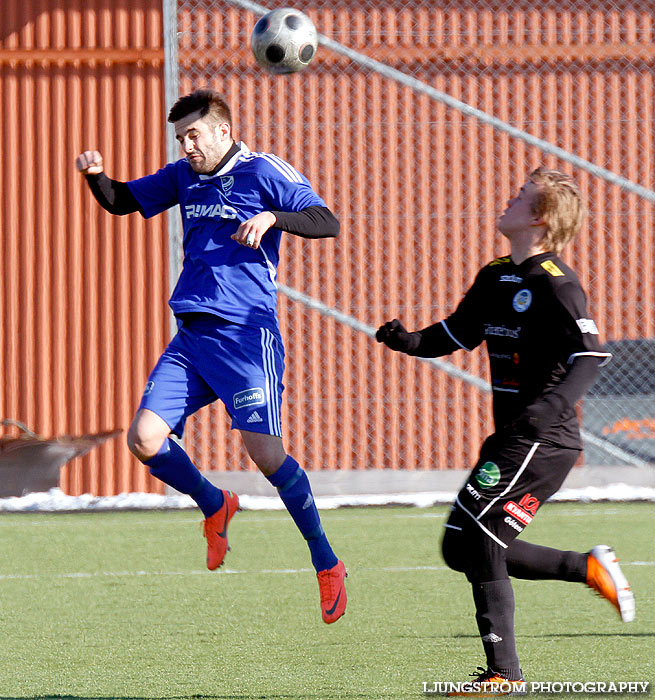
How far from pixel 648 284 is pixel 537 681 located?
7333mm

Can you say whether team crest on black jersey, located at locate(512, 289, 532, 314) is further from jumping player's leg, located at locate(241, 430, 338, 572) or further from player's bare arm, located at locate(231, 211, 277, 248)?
jumping player's leg, located at locate(241, 430, 338, 572)

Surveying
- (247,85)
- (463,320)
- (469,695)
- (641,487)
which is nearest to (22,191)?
(247,85)

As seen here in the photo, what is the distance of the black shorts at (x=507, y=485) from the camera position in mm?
3869

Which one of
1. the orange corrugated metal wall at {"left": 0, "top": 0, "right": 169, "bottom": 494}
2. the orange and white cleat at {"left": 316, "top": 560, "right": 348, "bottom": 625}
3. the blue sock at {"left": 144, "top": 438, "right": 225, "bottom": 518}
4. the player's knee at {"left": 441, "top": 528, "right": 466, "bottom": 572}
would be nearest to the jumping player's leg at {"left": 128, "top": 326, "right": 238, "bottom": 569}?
the blue sock at {"left": 144, "top": 438, "right": 225, "bottom": 518}

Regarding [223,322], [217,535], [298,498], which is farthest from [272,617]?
[223,322]

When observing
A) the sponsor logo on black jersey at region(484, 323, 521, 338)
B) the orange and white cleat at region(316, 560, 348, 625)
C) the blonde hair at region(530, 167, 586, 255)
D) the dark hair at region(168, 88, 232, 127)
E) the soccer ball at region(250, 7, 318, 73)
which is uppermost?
the soccer ball at region(250, 7, 318, 73)

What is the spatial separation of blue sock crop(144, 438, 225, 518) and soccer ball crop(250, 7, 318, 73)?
7.48 feet

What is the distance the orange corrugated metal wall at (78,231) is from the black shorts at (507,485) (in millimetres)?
6892

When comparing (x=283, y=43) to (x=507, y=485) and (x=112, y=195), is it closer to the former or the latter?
(x=112, y=195)

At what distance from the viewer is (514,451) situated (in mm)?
3873

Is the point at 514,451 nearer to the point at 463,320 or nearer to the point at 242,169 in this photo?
the point at 463,320

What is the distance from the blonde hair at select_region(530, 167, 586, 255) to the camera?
403 centimetres

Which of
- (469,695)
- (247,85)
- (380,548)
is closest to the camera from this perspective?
(469,695)

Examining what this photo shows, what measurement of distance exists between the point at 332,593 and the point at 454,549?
87 centimetres
